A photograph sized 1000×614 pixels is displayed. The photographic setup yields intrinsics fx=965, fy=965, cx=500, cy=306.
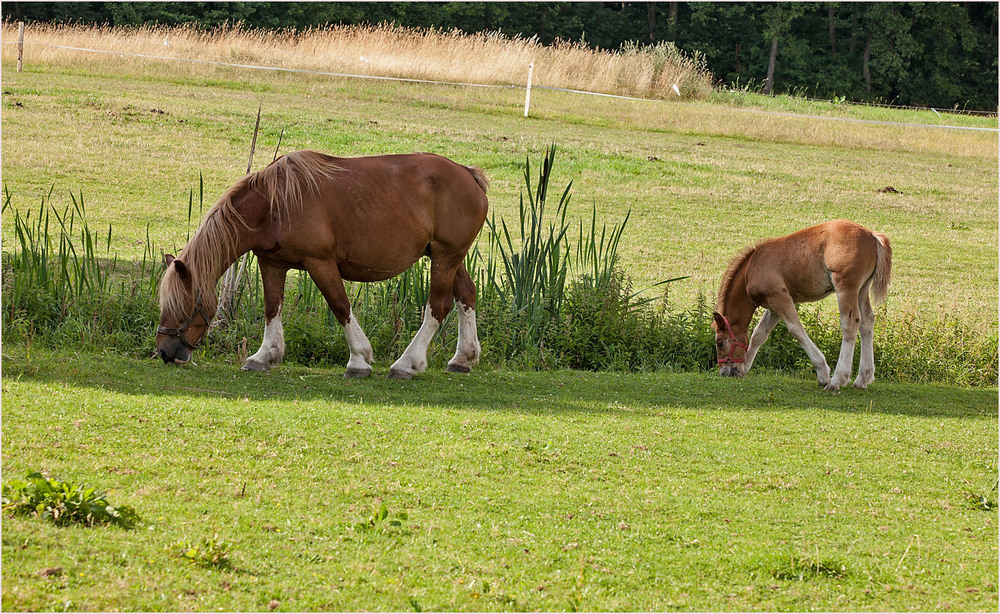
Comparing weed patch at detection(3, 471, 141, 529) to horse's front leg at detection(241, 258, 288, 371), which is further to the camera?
horse's front leg at detection(241, 258, 288, 371)

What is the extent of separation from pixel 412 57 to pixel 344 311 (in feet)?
74.4

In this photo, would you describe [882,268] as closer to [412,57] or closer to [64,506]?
[64,506]

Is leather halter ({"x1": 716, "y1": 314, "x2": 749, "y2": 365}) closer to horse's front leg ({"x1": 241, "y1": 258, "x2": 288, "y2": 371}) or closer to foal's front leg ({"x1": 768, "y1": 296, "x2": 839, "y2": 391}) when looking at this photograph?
foal's front leg ({"x1": 768, "y1": 296, "x2": 839, "y2": 391})

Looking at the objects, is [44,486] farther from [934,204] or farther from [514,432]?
[934,204]

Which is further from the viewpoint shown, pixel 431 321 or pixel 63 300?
pixel 63 300

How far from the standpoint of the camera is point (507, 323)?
916 centimetres

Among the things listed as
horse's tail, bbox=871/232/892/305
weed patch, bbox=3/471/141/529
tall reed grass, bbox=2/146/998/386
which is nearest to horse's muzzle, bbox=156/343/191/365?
tall reed grass, bbox=2/146/998/386

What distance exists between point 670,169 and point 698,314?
10821 millimetres

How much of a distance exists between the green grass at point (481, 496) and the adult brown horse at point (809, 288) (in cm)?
106

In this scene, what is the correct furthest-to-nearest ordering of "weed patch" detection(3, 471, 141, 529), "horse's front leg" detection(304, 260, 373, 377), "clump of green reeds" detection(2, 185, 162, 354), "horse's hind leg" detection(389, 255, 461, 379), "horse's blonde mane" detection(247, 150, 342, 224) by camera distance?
"clump of green reeds" detection(2, 185, 162, 354) → "horse's hind leg" detection(389, 255, 461, 379) → "horse's front leg" detection(304, 260, 373, 377) → "horse's blonde mane" detection(247, 150, 342, 224) → "weed patch" detection(3, 471, 141, 529)

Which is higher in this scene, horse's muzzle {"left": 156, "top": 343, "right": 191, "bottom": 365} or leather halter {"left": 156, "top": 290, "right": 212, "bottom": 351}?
leather halter {"left": 156, "top": 290, "right": 212, "bottom": 351}

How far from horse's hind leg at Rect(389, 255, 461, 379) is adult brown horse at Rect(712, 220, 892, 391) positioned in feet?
8.46

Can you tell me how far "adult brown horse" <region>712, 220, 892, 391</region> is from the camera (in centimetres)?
826

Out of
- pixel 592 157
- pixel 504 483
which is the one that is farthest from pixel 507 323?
pixel 592 157
